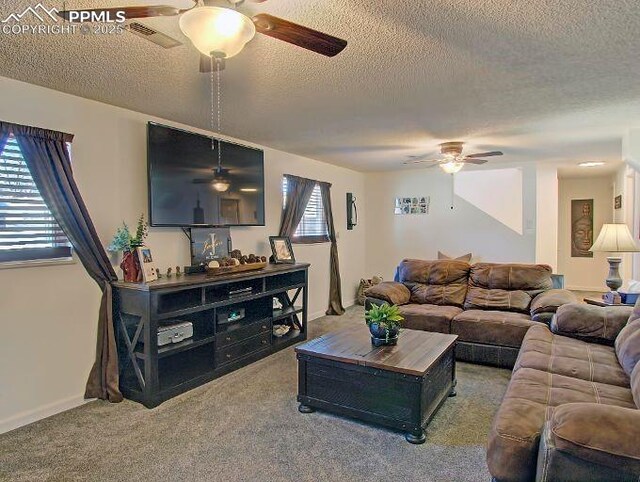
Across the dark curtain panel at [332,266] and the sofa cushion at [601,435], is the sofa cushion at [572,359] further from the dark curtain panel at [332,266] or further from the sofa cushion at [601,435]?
the dark curtain panel at [332,266]

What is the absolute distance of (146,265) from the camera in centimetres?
322

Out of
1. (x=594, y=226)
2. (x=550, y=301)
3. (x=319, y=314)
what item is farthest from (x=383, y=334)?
(x=594, y=226)

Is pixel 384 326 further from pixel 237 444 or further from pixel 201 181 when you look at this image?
pixel 201 181

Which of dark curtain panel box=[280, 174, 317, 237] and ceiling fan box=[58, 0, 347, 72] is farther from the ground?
ceiling fan box=[58, 0, 347, 72]

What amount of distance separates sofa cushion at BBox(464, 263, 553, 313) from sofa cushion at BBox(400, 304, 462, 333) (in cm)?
31

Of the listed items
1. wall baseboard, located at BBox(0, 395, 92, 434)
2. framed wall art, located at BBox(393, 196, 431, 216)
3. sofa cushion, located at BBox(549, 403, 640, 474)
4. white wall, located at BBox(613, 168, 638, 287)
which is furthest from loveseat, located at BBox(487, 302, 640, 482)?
framed wall art, located at BBox(393, 196, 431, 216)

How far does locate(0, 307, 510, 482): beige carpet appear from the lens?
221 centimetres

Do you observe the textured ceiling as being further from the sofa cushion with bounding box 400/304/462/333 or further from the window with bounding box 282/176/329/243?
the sofa cushion with bounding box 400/304/462/333

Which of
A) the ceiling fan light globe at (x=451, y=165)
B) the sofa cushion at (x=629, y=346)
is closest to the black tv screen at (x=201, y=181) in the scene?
the ceiling fan light globe at (x=451, y=165)

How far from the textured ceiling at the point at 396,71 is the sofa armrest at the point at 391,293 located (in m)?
1.68

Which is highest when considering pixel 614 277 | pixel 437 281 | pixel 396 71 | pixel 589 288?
pixel 396 71

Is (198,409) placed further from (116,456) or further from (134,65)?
(134,65)

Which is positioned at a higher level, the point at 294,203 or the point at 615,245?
→ the point at 294,203

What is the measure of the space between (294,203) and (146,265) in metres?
2.53
